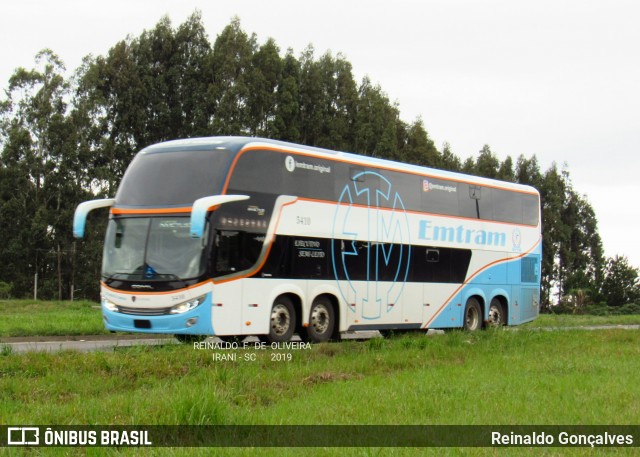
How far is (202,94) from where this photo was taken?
49.5m

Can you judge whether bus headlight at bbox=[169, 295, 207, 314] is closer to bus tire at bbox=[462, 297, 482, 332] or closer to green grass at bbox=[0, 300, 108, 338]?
green grass at bbox=[0, 300, 108, 338]

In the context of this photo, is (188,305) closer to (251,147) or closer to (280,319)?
(280,319)

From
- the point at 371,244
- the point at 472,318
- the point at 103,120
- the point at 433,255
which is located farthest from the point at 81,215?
the point at 103,120

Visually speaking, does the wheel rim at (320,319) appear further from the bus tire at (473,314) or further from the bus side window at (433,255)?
A: the bus tire at (473,314)

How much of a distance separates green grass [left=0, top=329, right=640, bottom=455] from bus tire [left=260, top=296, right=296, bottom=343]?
121cm

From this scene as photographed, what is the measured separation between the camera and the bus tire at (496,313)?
2441cm

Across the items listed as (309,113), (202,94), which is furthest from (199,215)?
(309,113)

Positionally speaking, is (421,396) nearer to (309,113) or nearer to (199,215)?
(199,215)

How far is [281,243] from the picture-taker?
17.4 m

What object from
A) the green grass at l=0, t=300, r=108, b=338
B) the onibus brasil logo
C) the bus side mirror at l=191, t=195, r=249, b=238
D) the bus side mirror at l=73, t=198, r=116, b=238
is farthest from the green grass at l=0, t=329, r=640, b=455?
the green grass at l=0, t=300, r=108, b=338

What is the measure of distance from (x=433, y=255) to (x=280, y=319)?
18.4 feet

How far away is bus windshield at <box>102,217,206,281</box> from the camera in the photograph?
1589 centimetres

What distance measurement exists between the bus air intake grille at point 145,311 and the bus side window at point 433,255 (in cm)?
793

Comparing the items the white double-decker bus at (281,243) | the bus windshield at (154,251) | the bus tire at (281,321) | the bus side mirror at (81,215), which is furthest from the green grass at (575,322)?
the bus side mirror at (81,215)
